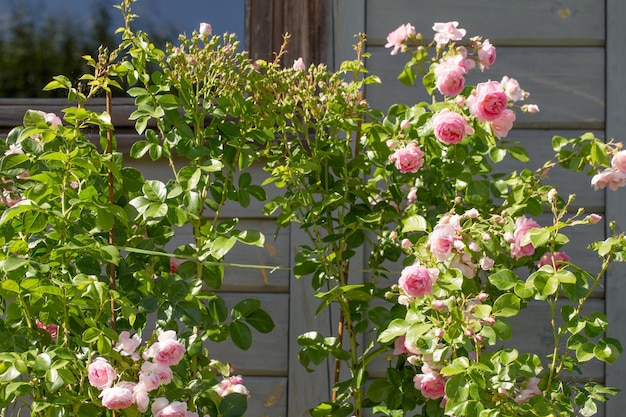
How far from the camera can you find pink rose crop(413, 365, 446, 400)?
5.80 feet

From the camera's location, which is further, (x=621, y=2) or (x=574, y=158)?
(x=621, y=2)

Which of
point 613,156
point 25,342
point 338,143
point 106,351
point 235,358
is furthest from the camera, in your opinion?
point 235,358

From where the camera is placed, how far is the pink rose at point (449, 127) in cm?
175

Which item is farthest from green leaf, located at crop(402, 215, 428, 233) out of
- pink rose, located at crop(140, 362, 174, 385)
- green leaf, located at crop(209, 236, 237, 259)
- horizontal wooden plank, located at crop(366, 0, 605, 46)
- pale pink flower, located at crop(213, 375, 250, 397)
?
horizontal wooden plank, located at crop(366, 0, 605, 46)

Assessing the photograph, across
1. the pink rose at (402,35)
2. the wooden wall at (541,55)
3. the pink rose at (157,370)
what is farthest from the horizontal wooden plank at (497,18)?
the pink rose at (157,370)

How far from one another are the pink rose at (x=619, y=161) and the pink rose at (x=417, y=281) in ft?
1.62

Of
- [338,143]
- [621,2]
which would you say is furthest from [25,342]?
[621,2]

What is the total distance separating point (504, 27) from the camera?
246 cm

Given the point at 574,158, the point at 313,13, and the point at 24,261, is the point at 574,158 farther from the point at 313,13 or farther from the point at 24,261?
the point at 24,261

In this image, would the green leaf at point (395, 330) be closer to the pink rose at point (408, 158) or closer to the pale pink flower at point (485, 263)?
the pale pink flower at point (485, 263)

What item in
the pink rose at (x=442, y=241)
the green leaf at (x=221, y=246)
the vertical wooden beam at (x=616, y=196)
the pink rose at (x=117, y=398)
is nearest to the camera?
the pink rose at (x=117, y=398)

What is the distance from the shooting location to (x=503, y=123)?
1804mm

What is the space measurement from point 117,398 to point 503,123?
0.95 meters

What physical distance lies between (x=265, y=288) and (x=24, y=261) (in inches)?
39.0
